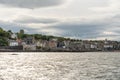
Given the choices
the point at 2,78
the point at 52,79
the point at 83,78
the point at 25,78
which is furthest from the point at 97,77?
the point at 2,78

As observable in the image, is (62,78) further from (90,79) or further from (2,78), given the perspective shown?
(2,78)

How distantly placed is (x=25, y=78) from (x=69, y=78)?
6042mm

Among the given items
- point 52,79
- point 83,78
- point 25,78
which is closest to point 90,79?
point 83,78

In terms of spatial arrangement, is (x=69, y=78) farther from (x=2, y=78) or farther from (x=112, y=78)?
(x=2, y=78)

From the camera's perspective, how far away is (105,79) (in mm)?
47375

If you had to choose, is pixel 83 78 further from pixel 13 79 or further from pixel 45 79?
pixel 13 79

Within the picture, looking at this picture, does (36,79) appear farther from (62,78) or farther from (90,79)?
(90,79)

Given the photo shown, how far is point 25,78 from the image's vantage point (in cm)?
5000

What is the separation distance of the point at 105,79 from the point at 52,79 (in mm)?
7025

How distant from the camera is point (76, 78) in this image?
48625mm

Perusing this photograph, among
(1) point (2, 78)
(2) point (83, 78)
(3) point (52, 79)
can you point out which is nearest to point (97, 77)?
(2) point (83, 78)

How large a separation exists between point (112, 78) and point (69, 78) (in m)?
5.65

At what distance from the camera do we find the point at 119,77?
4838cm

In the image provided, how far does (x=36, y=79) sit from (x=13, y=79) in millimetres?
3030
